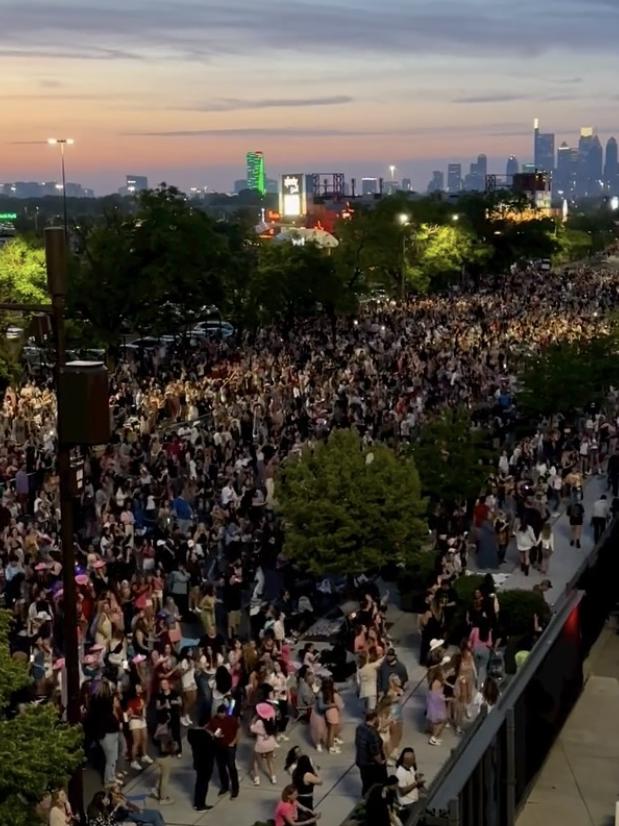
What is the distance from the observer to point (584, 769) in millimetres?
14945

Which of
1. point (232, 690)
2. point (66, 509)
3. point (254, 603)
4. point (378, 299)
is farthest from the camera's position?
point (378, 299)

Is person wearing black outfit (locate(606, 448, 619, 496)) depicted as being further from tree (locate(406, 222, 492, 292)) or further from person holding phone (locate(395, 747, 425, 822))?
tree (locate(406, 222, 492, 292))

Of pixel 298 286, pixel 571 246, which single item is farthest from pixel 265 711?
pixel 571 246

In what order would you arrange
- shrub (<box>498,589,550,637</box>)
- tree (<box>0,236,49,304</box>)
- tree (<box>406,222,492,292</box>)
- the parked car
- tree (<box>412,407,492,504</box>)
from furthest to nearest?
1. tree (<box>406,222,492,292</box>)
2. the parked car
3. tree (<box>0,236,49,304</box>)
4. tree (<box>412,407,492,504</box>)
5. shrub (<box>498,589,550,637</box>)

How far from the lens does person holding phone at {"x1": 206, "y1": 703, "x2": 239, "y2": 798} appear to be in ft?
45.2

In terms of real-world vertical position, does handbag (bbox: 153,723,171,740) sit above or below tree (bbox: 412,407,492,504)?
below

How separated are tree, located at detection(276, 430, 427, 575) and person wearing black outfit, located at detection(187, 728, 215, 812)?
6271 millimetres

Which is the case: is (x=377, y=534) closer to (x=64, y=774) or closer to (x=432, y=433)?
(x=432, y=433)

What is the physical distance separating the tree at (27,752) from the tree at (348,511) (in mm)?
10975

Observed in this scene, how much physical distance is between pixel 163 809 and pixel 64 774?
18.0ft

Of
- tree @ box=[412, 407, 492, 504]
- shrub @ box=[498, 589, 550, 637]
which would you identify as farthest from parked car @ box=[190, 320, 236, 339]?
shrub @ box=[498, 589, 550, 637]

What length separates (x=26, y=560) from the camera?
20.4 meters

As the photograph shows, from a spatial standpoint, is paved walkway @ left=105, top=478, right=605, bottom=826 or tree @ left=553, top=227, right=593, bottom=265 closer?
paved walkway @ left=105, top=478, right=605, bottom=826

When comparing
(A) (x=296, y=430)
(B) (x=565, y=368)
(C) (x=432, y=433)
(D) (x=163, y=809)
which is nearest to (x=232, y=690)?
(D) (x=163, y=809)
